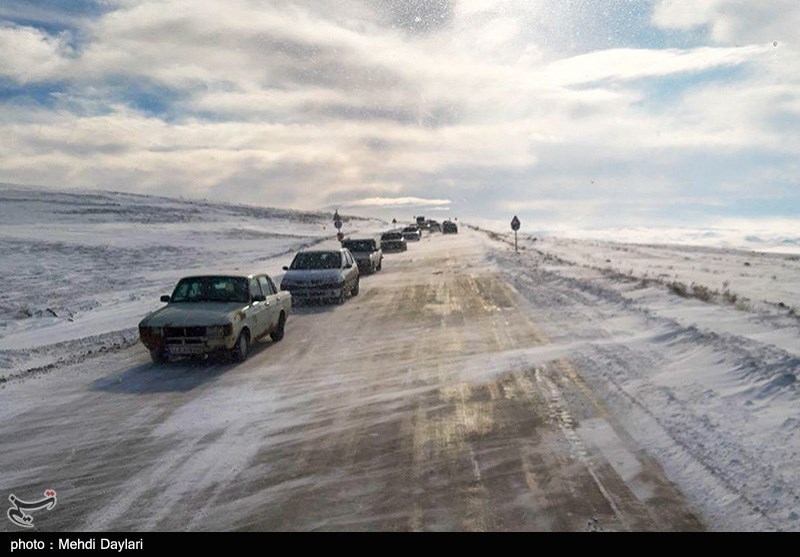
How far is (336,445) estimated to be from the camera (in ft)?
20.1

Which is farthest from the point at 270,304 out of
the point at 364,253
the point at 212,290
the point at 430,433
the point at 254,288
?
the point at 364,253

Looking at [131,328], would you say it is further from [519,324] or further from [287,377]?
[519,324]

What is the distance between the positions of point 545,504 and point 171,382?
6422 millimetres

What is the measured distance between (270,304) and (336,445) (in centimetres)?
641

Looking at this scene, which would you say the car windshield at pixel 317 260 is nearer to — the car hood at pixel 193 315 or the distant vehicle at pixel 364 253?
the distant vehicle at pixel 364 253

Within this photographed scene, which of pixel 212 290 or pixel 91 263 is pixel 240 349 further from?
pixel 91 263

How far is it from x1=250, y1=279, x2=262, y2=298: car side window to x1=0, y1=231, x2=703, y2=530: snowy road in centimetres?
130

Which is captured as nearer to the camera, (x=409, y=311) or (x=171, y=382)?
(x=171, y=382)

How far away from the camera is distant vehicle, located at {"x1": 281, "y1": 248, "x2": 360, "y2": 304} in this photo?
17.7 metres

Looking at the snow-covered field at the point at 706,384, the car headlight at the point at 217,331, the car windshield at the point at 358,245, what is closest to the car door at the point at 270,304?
the car headlight at the point at 217,331

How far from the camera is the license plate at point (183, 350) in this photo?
9.79 metres

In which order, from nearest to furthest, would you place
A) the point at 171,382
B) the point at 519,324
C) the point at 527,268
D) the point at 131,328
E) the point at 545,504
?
the point at 545,504 → the point at 171,382 → the point at 519,324 → the point at 131,328 → the point at 527,268
